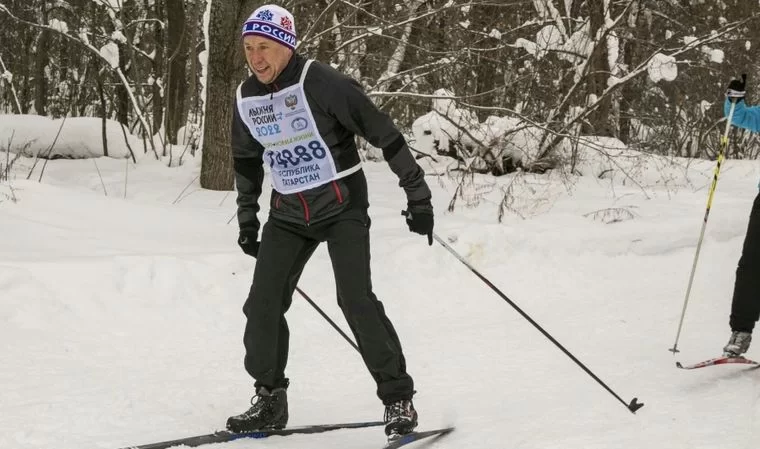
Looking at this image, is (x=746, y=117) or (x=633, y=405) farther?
(x=746, y=117)

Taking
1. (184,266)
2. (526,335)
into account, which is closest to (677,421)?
(526,335)

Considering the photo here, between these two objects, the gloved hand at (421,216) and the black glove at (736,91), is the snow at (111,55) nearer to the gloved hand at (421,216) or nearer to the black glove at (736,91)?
the black glove at (736,91)

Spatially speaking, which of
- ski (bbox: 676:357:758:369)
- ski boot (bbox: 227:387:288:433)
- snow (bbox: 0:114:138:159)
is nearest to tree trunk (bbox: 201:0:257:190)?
snow (bbox: 0:114:138:159)

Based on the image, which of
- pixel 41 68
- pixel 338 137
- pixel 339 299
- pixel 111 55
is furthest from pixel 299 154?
pixel 41 68

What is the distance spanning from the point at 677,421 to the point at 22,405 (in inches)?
120

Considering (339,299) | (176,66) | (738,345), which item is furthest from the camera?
(176,66)

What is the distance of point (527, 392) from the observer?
14.5 feet

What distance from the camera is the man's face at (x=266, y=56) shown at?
3326 mm

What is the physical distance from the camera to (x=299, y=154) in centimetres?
346

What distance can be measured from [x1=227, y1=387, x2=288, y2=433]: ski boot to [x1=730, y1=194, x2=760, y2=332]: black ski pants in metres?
2.67

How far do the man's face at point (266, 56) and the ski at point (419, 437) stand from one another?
1568 mm

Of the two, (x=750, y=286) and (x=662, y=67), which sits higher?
(x=662, y=67)

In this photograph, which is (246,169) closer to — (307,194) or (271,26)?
(307,194)

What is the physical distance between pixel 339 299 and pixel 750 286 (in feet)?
8.29
